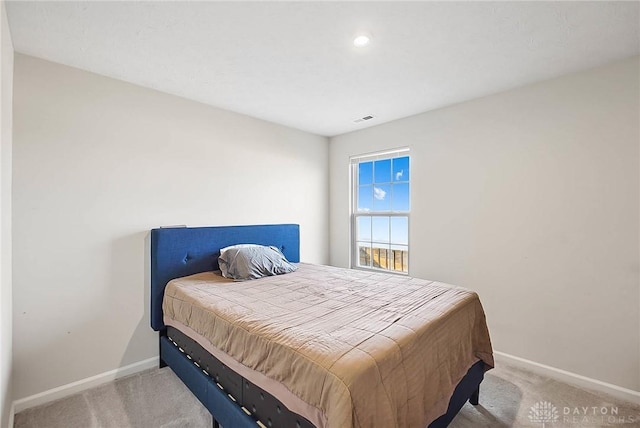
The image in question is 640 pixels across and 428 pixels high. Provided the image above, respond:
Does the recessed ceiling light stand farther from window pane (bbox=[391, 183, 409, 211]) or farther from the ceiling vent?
window pane (bbox=[391, 183, 409, 211])

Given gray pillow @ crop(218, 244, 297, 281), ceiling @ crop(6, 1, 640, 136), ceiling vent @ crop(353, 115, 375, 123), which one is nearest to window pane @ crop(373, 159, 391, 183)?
ceiling vent @ crop(353, 115, 375, 123)

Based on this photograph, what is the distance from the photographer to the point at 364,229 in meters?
3.91

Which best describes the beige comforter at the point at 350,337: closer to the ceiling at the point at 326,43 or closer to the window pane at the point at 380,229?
the window pane at the point at 380,229

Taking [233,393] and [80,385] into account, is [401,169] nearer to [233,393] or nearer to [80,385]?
[233,393]

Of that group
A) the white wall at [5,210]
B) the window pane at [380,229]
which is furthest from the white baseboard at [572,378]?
the white wall at [5,210]

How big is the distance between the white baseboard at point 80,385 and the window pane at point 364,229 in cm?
264

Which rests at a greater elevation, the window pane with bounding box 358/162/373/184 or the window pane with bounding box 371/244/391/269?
the window pane with bounding box 358/162/373/184

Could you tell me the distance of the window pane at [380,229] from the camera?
3643mm

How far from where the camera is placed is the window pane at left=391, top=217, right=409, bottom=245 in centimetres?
342

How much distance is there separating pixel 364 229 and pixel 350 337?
2675mm

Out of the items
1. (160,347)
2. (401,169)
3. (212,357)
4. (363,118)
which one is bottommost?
(160,347)

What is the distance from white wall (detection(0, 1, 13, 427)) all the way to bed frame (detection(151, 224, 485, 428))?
863 mm

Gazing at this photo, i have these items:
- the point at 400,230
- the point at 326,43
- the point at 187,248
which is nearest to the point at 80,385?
the point at 187,248

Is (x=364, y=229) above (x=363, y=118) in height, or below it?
below
